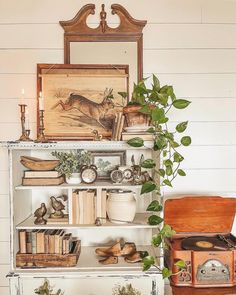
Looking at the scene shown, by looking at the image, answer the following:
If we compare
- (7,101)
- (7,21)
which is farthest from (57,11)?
(7,101)

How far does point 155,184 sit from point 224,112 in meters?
0.80

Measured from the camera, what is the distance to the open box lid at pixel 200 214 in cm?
216

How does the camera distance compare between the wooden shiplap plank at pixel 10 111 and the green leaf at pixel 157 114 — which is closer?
the green leaf at pixel 157 114

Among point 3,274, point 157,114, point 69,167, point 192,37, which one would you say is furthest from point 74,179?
point 192,37

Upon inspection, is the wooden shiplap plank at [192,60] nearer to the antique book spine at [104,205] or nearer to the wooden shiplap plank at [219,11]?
the wooden shiplap plank at [219,11]

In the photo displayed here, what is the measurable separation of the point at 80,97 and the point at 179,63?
707mm

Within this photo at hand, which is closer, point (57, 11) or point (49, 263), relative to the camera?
point (49, 263)

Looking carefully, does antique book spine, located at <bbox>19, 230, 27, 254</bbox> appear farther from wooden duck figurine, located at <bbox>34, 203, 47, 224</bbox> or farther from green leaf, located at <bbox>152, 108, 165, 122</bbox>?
green leaf, located at <bbox>152, 108, 165, 122</bbox>

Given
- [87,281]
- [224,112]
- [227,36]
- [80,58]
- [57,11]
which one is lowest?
[87,281]

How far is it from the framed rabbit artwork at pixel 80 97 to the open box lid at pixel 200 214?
646 millimetres

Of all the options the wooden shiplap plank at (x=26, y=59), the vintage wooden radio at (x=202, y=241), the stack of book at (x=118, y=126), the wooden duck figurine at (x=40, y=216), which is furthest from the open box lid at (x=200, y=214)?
the wooden shiplap plank at (x=26, y=59)

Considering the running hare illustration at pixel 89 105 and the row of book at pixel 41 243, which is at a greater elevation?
the running hare illustration at pixel 89 105

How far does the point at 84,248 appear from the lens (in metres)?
2.31

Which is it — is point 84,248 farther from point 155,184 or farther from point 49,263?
point 155,184
